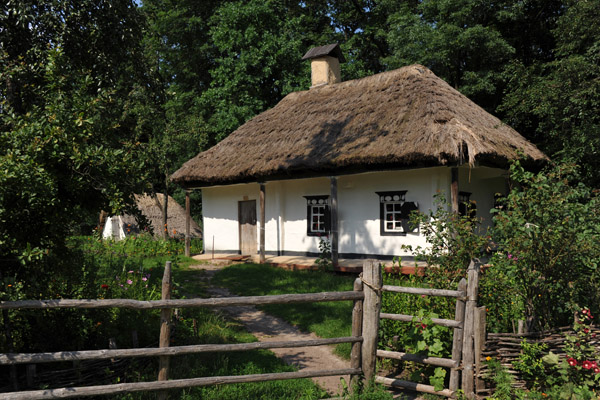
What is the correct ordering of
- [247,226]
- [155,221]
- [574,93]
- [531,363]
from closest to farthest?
[531,363], [574,93], [247,226], [155,221]

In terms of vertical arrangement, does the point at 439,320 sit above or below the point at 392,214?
below

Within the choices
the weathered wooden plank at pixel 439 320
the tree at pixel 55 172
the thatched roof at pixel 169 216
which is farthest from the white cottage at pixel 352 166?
the tree at pixel 55 172

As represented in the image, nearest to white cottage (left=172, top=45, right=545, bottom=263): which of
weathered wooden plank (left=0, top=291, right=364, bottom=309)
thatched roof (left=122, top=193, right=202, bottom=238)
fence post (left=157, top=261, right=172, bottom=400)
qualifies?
thatched roof (left=122, top=193, right=202, bottom=238)

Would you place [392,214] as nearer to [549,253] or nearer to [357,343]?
[549,253]

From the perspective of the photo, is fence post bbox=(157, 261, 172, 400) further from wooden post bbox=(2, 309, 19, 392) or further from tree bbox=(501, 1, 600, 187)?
tree bbox=(501, 1, 600, 187)

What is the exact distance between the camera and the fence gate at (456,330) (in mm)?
4457

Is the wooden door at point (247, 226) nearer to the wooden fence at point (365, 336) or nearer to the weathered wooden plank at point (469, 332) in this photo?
the wooden fence at point (365, 336)

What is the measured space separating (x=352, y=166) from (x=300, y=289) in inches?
147

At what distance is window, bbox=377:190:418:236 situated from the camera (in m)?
12.1

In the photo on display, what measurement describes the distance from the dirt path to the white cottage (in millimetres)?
3920

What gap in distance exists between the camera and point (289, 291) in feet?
30.1

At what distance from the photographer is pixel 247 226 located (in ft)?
50.7

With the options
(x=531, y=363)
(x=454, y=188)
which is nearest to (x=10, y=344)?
(x=531, y=363)

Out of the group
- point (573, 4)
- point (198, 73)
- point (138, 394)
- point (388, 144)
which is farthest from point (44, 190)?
point (198, 73)
